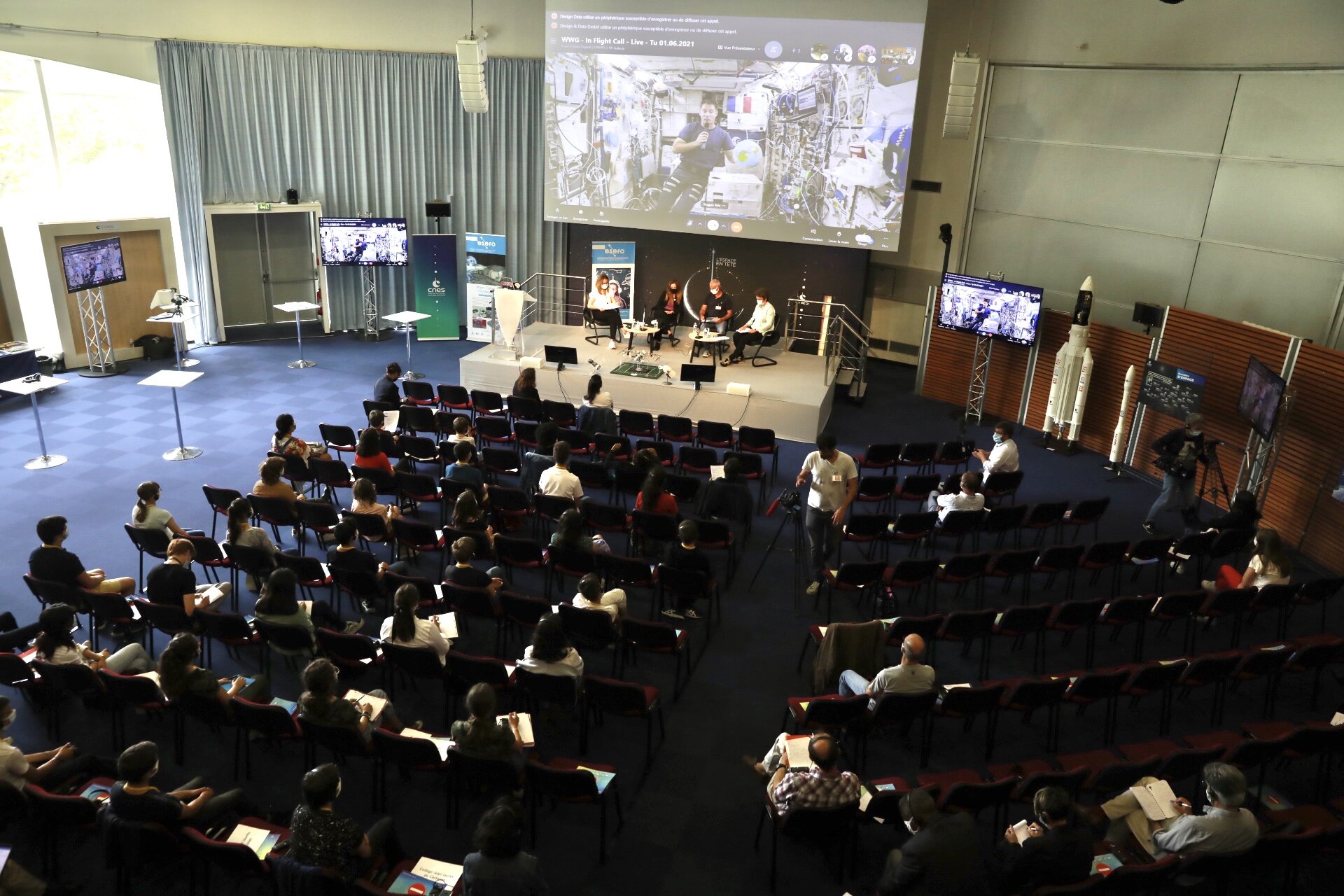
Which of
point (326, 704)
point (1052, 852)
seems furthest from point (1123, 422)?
point (326, 704)

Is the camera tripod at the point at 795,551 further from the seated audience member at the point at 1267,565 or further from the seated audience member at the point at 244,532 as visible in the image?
the seated audience member at the point at 244,532

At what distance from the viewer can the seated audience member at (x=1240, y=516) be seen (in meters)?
8.86

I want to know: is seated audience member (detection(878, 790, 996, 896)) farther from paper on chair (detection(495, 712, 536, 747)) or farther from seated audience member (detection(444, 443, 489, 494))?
seated audience member (detection(444, 443, 489, 494))

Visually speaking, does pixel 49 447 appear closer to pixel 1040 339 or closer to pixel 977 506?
pixel 977 506

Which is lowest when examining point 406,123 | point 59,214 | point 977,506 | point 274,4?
point 977,506

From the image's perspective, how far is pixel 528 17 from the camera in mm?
15695

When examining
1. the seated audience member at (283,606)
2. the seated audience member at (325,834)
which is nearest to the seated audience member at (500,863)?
the seated audience member at (325,834)

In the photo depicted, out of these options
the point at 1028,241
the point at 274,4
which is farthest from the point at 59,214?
the point at 1028,241

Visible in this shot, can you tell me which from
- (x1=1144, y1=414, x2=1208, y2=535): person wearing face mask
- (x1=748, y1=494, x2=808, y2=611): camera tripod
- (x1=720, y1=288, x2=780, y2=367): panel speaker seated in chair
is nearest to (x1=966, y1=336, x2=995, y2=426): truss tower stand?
(x1=720, y1=288, x2=780, y2=367): panel speaker seated in chair

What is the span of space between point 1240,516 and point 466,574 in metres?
7.45

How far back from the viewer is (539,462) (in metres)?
9.12

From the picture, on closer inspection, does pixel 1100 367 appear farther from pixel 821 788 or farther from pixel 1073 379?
pixel 821 788

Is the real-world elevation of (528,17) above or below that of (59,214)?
above

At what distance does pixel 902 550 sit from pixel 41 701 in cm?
762
